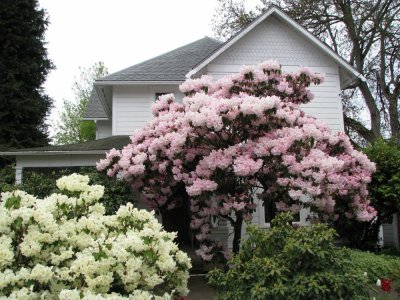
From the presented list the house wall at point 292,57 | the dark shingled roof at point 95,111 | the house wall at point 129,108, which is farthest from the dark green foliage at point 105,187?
the dark shingled roof at point 95,111

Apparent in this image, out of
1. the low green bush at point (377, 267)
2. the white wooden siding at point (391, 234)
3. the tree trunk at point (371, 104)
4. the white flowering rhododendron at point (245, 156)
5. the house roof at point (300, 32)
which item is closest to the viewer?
the low green bush at point (377, 267)

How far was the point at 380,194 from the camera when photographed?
37.7ft

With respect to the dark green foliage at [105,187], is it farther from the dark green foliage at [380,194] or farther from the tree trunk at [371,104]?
the tree trunk at [371,104]

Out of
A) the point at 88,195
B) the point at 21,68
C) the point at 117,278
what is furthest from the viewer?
the point at 21,68

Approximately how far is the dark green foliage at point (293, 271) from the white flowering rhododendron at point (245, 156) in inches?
123

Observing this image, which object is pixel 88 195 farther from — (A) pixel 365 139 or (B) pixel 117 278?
(A) pixel 365 139

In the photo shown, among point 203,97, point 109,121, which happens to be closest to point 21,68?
point 109,121

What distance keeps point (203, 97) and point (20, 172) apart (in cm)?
650

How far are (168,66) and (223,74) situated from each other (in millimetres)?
3472

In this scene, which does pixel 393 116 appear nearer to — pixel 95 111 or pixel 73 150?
pixel 95 111

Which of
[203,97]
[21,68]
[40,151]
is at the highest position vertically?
[21,68]

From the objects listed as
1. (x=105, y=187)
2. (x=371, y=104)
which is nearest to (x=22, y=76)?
(x=105, y=187)

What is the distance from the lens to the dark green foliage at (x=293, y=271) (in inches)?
169

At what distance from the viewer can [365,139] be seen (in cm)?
2416
